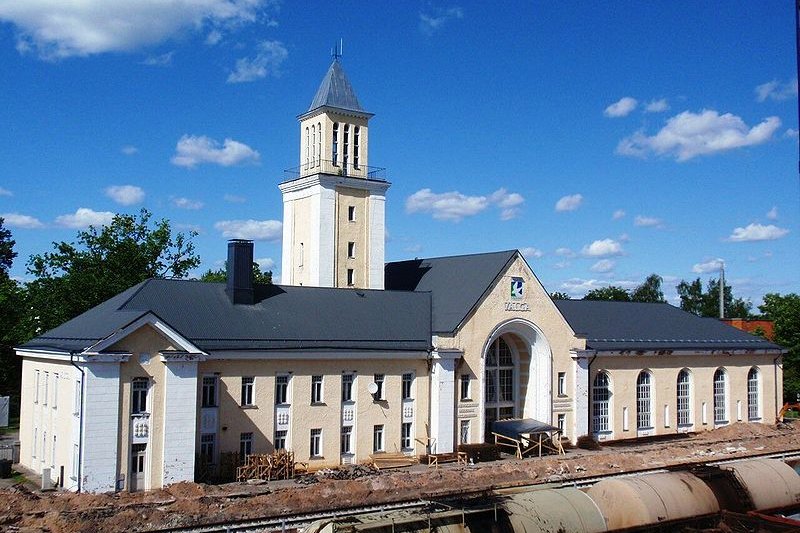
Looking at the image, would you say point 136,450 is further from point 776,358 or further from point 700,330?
point 776,358

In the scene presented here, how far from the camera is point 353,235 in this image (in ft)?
164

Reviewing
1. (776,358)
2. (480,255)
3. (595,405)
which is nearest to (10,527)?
(480,255)

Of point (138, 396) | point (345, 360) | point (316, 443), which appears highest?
point (345, 360)

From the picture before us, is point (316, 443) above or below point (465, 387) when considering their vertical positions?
below

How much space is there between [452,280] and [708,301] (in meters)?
94.9

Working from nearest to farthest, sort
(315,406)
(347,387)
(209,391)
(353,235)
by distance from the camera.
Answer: (209,391)
(315,406)
(347,387)
(353,235)

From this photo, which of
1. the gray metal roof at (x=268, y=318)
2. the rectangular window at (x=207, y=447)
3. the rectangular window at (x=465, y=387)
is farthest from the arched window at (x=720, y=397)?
the rectangular window at (x=207, y=447)

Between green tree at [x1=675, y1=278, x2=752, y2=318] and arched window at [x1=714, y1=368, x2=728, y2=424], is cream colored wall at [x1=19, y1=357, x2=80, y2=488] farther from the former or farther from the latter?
green tree at [x1=675, y1=278, x2=752, y2=318]

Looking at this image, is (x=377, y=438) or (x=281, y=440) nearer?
(x=281, y=440)

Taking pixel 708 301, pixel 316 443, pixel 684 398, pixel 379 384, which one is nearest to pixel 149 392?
pixel 316 443

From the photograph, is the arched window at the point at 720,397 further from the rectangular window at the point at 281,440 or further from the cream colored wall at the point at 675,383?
the rectangular window at the point at 281,440

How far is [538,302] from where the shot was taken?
46219 mm

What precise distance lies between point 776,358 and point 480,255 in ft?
84.0

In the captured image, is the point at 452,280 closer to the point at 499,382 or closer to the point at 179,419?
the point at 499,382
